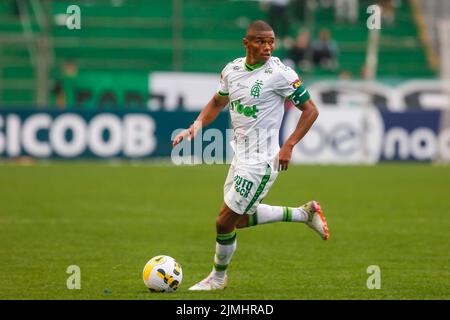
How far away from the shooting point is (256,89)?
925 cm

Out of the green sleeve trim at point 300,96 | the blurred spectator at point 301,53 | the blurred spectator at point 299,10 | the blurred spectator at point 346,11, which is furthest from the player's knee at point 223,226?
the blurred spectator at point 346,11

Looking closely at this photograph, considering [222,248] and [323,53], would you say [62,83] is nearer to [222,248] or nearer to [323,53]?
[323,53]

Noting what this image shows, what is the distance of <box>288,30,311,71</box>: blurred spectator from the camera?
28.9 meters

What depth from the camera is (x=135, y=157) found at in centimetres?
2558

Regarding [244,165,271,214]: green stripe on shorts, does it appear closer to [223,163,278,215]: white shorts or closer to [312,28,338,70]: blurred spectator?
[223,163,278,215]: white shorts

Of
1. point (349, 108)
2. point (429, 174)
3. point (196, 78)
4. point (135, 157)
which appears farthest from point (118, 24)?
point (429, 174)

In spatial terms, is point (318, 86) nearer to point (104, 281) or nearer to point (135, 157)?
point (135, 157)

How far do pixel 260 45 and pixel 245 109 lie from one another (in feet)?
2.03

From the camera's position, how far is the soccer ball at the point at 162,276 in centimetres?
904

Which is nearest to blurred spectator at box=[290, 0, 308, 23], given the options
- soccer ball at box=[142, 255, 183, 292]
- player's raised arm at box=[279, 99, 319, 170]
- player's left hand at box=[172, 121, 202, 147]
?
player's left hand at box=[172, 121, 202, 147]

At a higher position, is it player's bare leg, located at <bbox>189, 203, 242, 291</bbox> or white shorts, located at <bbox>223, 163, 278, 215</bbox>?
white shorts, located at <bbox>223, 163, 278, 215</bbox>

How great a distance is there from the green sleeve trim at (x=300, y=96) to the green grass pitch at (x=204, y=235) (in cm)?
175

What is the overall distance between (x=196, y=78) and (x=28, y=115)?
5067 millimetres

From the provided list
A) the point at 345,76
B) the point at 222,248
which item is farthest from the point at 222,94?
the point at 345,76
